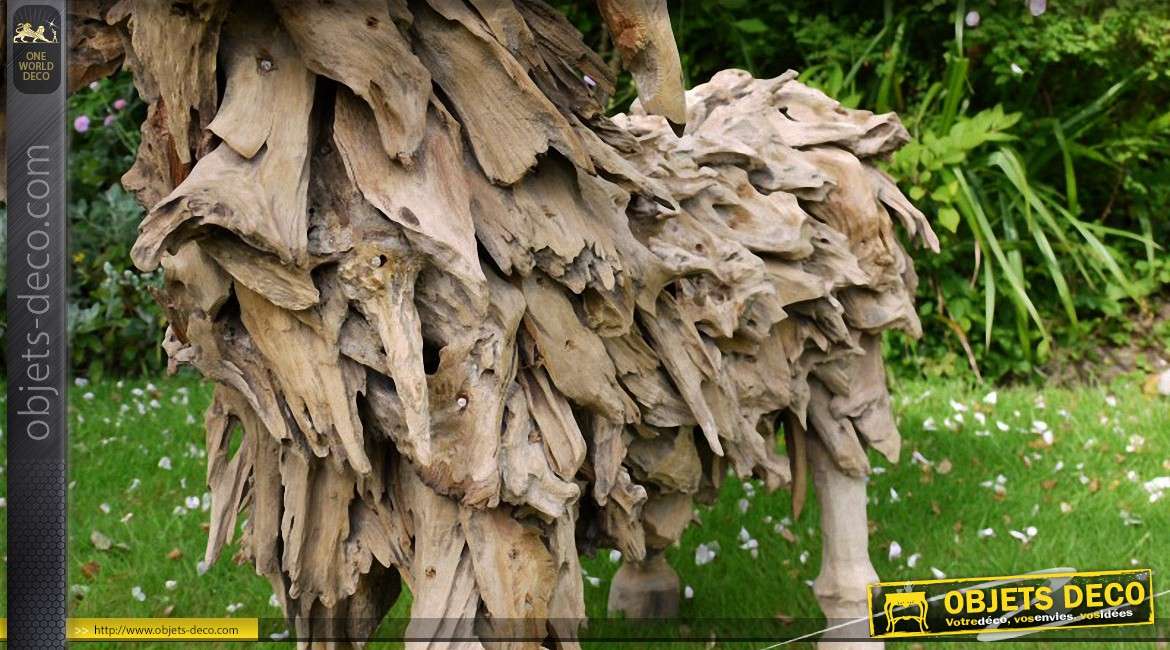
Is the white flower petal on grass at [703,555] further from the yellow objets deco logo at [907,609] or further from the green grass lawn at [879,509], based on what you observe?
the yellow objets deco logo at [907,609]

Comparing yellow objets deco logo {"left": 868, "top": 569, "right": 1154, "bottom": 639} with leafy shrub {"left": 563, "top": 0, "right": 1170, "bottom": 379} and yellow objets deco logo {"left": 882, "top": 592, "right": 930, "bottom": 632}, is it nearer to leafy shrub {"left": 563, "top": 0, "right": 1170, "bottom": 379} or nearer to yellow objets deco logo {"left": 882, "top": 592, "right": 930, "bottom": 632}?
yellow objets deco logo {"left": 882, "top": 592, "right": 930, "bottom": 632}

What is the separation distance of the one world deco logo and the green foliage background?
3392 mm

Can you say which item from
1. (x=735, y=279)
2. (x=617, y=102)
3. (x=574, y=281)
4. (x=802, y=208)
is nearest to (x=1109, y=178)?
(x=617, y=102)

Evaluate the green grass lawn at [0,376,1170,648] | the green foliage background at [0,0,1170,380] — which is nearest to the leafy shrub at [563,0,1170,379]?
the green foliage background at [0,0,1170,380]

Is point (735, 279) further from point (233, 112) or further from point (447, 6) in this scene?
point (233, 112)

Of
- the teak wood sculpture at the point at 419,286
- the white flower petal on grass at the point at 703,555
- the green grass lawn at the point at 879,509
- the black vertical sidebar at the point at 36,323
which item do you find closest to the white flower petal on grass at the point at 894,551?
the green grass lawn at the point at 879,509

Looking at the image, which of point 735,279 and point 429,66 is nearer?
point 429,66

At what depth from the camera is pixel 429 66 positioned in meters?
1.71

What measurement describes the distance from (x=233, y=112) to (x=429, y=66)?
0.85ft

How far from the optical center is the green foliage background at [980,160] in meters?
5.06

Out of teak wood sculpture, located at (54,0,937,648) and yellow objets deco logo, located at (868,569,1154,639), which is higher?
teak wood sculpture, located at (54,0,937,648)

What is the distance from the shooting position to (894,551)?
355 cm

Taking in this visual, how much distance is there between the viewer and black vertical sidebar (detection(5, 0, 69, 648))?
63.1 inches

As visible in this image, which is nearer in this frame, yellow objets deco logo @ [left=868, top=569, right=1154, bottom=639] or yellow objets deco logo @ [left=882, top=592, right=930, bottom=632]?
yellow objets deco logo @ [left=868, top=569, right=1154, bottom=639]
